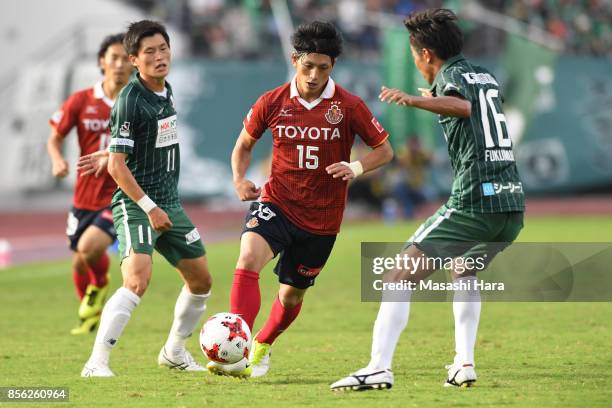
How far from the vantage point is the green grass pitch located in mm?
6449

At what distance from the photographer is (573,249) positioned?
15.6m

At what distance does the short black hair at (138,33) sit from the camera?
24.7ft

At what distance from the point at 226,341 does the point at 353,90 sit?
76.1 feet

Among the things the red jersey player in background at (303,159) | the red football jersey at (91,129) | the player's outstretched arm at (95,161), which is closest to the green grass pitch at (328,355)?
the red jersey player in background at (303,159)

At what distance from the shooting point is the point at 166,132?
7.77m

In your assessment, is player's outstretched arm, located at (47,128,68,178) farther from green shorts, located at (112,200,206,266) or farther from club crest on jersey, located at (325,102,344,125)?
club crest on jersey, located at (325,102,344,125)

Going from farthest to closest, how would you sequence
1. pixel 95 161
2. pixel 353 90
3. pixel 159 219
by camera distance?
pixel 353 90
pixel 95 161
pixel 159 219

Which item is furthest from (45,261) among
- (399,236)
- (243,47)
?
(243,47)

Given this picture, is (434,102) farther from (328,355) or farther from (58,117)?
(58,117)

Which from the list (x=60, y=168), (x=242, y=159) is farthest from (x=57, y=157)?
(x=242, y=159)

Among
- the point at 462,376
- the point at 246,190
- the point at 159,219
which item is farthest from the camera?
the point at 246,190

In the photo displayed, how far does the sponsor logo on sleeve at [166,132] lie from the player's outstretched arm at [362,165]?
131cm

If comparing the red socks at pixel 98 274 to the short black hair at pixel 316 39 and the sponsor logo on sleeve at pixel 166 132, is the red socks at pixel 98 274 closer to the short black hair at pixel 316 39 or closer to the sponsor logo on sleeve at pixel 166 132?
the sponsor logo on sleeve at pixel 166 132

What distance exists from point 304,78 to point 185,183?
23.0 meters
